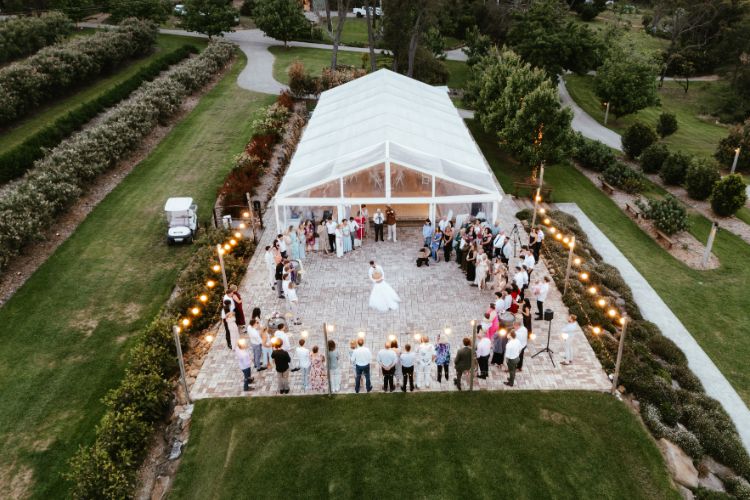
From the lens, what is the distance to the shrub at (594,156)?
A: 30.3 meters

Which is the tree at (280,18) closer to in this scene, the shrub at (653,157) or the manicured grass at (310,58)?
the manicured grass at (310,58)

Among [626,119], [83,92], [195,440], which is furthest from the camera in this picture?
[626,119]

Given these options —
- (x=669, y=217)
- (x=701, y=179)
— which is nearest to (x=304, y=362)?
(x=669, y=217)

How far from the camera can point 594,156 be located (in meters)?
30.5

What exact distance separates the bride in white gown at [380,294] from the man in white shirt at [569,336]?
4.77 m

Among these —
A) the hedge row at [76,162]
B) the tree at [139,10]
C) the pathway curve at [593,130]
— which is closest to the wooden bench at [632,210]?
the pathway curve at [593,130]

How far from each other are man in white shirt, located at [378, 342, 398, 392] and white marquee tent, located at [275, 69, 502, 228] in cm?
764

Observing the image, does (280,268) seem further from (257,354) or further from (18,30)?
(18,30)

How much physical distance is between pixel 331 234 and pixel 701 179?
19.7 meters

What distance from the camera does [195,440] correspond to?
12.0 metres

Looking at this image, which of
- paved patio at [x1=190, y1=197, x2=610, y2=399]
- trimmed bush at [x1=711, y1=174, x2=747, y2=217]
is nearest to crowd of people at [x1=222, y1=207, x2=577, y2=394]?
paved patio at [x1=190, y1=197, x2=610, y2=399]

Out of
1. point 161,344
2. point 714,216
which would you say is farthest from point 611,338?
point 714,216

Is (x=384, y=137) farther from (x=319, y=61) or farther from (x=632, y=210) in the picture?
(x=319, y=61)

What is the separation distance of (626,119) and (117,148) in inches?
1433
